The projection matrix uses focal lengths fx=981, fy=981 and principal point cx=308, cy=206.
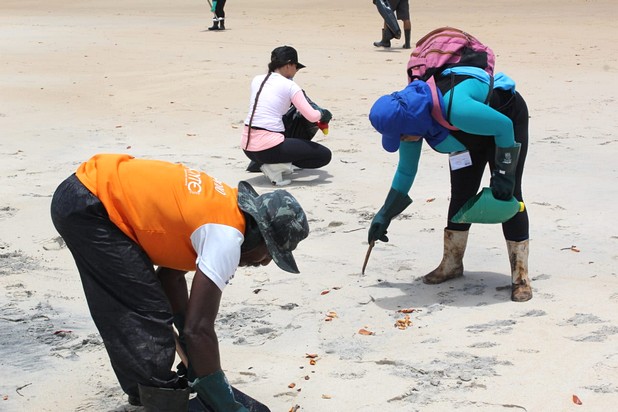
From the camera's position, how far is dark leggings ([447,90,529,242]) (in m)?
5.10

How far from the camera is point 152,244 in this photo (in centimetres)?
354

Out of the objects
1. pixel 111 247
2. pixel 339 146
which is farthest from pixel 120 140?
pixel 111 247

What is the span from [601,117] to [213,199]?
7.09m

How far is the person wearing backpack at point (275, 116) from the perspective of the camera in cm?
782

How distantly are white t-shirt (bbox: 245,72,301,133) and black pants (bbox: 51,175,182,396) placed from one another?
435 cm

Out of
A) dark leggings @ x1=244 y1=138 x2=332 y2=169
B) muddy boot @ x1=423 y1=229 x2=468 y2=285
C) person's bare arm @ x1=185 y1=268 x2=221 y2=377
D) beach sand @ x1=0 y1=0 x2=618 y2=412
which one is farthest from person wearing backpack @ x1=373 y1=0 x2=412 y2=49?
person's bare arm @ x1=185 y1=268 x2=221 y2=377

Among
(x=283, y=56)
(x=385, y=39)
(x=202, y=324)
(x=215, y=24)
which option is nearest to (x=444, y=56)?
(x=202, y=324)

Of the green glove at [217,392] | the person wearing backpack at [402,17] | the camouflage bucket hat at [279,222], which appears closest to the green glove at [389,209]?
the camouflage bucket hat at [279,222]

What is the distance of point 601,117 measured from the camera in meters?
9.73

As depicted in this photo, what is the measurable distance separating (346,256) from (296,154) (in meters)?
2.12

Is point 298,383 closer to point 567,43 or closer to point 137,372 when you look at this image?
point 137,372

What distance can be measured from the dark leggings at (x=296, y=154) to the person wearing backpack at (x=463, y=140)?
2570mm

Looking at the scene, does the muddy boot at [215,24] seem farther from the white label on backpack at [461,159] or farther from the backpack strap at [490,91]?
the backpack strap at [490,91]

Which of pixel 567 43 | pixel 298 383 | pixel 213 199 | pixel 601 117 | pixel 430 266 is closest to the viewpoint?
pixel 213 199
